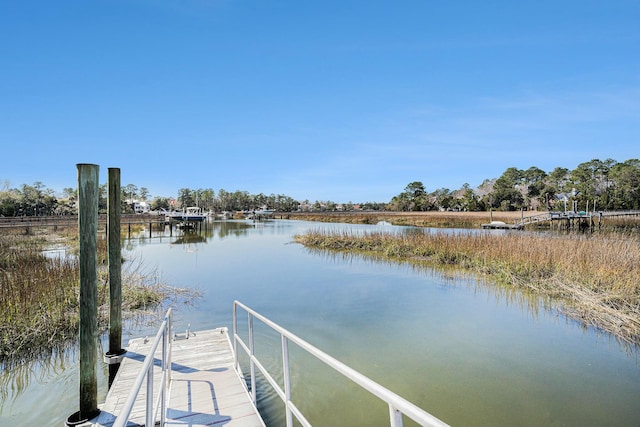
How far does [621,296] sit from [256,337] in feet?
27.4

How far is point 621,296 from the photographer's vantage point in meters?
7.92

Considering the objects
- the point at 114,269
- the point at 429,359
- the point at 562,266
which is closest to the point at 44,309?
the point at 114,269

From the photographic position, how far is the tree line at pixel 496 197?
55.0 m

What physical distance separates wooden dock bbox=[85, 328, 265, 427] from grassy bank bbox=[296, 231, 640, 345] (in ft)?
23.9

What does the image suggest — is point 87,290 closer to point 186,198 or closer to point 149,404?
point 149,404

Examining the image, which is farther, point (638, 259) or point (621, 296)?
point (638, 259)

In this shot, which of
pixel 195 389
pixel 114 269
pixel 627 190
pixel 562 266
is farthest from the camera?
pixel 627 190

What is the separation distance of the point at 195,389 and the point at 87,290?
5.44 feet

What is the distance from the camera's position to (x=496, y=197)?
7162cm

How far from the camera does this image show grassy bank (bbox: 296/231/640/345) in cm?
767

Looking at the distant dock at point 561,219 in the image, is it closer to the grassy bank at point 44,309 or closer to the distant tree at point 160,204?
the grassy bank at point 44,309

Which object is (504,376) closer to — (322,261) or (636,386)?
(636,386)

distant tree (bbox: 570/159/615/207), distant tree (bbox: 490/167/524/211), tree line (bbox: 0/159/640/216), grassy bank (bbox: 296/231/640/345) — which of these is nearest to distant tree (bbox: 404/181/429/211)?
tree line (bbox: 0/159/640/216)

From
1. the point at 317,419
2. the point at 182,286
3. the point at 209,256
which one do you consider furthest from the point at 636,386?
the point at 209,256
